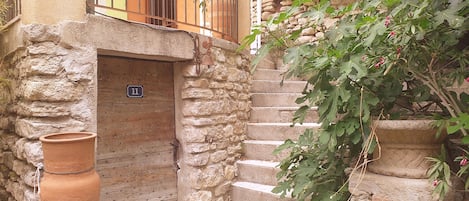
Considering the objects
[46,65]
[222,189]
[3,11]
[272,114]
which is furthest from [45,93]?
[272,114]

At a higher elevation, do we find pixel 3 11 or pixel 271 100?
pixel 3 11

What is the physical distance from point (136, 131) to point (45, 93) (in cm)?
95

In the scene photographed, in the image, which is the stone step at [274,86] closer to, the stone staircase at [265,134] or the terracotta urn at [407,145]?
the stone staircase at [265,134]

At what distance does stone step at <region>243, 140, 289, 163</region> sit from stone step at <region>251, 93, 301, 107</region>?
607mm

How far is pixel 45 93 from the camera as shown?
7.02 ft

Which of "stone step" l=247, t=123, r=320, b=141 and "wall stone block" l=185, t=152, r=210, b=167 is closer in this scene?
"wall stone block" l=185, t=152, r=210, b=167

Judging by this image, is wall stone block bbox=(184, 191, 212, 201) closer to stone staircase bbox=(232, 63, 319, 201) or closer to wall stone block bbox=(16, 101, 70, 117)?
stone staircase bbox=(232, 63, 319, 201)

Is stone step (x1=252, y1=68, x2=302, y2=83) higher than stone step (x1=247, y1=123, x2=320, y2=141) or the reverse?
higher

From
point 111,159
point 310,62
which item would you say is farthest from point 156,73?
point 310,62

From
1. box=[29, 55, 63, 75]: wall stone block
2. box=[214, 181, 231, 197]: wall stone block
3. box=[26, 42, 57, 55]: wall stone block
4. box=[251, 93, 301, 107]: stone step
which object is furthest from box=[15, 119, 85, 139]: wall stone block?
box=[251, 93, 301, 107]: stone step

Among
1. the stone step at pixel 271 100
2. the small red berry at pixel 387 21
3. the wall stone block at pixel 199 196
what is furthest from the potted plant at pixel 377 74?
the stone step at pixel 271 100

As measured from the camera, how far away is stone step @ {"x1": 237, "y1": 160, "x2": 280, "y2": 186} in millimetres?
3348

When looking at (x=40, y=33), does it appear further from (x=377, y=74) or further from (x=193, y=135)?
(x=377, y=74)

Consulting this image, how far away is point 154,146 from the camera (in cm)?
312
